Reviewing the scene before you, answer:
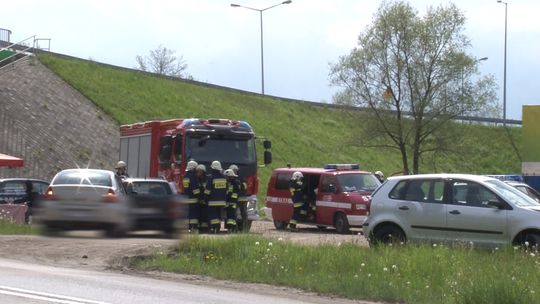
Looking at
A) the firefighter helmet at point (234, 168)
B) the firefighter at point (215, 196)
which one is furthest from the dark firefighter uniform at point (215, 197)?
the firefighter helmet at point (234, 168)

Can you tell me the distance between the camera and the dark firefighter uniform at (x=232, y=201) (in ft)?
74.6

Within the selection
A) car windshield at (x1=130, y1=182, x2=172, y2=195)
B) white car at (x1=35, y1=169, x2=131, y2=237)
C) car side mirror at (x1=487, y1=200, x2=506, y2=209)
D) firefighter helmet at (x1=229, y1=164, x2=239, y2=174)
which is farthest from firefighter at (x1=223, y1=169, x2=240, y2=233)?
white car at (x1=35, y1=169, x2=131, y2=237)

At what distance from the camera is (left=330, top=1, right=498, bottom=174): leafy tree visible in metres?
39.0

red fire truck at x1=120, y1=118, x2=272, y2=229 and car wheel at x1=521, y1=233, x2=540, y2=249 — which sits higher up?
red fire truck at x1=120, y1=118, x2=272, y2=229

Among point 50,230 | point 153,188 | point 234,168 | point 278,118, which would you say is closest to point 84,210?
point 50,230

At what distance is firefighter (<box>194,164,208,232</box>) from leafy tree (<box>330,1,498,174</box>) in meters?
18.3

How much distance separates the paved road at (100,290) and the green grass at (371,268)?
A: 1.14 meters

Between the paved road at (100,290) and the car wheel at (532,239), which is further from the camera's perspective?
the car wheel at (532,239)

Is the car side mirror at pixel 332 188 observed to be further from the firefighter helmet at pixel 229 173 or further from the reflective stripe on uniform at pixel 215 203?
the reflective stripe on uniform at pixel 215 203

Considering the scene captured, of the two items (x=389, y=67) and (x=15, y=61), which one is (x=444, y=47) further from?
(x=15, y=61)

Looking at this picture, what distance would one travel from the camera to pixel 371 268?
14.5 m

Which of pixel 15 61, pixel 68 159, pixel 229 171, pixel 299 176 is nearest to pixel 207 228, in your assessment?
pixel 229 171

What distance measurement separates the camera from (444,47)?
38.9 metres

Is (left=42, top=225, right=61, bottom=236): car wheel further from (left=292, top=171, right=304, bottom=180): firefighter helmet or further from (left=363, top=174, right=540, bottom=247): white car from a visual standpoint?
(left=292, top=171, right=304, bottom=180): firefighter helmet
